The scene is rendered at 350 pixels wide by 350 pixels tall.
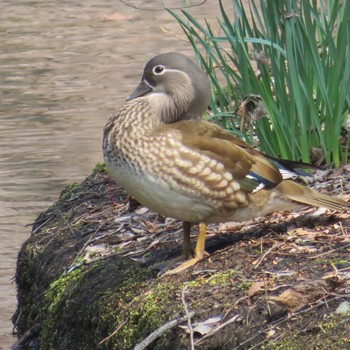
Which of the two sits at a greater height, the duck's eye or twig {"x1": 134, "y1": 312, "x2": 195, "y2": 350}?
the duck's eye

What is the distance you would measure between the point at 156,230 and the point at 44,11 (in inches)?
406

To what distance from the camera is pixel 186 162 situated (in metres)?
4.93

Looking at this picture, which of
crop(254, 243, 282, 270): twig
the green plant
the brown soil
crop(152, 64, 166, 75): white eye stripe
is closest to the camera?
the brown soil

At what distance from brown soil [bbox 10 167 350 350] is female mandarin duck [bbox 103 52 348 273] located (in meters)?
0.18

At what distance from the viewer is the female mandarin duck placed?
191 inches

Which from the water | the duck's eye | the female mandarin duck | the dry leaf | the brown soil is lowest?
the water

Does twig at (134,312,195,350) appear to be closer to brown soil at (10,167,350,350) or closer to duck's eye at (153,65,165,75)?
brown soil at (10,167,350,350)

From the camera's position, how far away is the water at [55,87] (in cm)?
888

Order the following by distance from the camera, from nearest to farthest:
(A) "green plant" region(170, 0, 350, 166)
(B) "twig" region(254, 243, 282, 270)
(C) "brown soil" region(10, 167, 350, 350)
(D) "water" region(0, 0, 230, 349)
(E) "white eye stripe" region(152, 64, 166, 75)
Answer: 1. (C) "brown soil" region(10, 167, 350, 350)
2. (B) "twig" region(254, 243, 282, 270)
3. (E) "white eye stripe" region(152, 64, 166, 75)
4. (A) "green plant" region(170, 0, 350, 166)
5. (D) "water" region(0, 0, 230, 349)

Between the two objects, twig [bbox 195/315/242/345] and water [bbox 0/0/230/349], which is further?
water [bbox 0/0/230/349]

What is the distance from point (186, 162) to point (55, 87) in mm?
7487

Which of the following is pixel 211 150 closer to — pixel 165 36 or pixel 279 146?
pixel 279 146

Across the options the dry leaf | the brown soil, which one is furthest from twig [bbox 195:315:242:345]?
the dry leaf

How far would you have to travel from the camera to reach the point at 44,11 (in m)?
15.6
